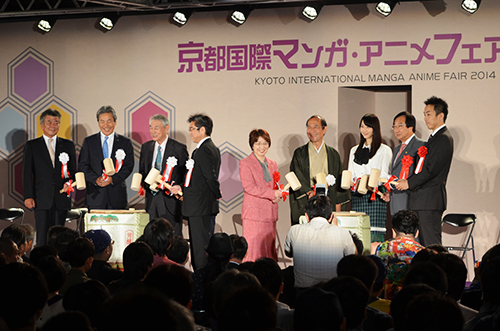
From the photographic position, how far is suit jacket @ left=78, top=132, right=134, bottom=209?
629cm

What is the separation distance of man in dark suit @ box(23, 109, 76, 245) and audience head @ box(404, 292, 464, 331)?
5.17 metres

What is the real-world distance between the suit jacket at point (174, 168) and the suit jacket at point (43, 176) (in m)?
0.82

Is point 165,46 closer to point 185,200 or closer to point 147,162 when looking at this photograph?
point 147,162

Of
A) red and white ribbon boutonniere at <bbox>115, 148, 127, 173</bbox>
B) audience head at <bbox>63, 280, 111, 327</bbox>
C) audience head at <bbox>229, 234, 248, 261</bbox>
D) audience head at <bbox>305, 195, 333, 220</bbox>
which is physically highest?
red and white ribbon boutonniere at <bbox>115, 148, 127, 173</bbox>

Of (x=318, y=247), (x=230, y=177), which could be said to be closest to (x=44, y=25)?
(x=230, y=177)

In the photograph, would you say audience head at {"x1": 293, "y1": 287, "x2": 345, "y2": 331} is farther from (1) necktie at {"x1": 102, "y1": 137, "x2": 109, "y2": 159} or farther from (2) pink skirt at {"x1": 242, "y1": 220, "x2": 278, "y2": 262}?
(1) necktie at {"x1": 102, "y1": 137, "x2": 109, "y2": 159}

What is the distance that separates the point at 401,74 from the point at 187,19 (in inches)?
108

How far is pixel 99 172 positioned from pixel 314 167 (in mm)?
2262

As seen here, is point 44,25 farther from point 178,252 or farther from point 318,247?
point 318,247

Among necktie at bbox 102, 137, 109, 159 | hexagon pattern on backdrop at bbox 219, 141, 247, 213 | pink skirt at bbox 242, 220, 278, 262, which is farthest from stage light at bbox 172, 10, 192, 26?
pink skirt at bbox 242, 220, 278, 262

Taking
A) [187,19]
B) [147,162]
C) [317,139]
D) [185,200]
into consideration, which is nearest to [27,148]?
[147,162]

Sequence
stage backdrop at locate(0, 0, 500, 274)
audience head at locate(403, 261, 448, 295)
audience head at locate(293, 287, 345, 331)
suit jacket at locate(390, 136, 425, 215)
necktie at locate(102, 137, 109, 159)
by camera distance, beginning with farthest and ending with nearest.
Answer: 1. stage backdrop at locate(0, 0, 500, 274)
2. necktie at locate(102, 137, 109, 159)
3. suit jacket at locate(390, 136, 425, 215)
4. audience head at locate(403, 261, 448, 295)
5. audience head at locate(293, 287, 345, 331)

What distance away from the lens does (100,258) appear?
4.09 m

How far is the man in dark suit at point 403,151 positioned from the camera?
592 centimetres
